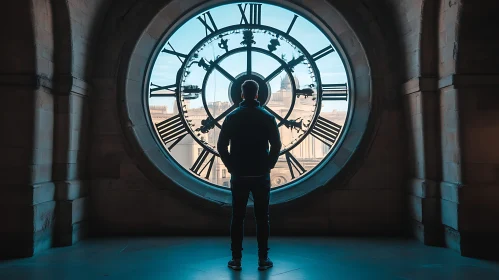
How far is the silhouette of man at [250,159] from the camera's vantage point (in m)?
2.75

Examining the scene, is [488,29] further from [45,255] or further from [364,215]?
[45,255]

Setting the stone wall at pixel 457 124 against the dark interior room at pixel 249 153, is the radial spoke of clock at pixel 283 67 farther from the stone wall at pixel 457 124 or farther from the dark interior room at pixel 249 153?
the stone wall at pixel 457 124

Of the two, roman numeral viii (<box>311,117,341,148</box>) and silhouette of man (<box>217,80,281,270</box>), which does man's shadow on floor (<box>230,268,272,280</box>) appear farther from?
roman numeral viii (<box>311,117,341,148</box>)

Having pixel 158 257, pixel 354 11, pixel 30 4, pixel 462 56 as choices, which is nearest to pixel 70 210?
pixel 158 257

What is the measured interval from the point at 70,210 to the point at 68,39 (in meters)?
1.60

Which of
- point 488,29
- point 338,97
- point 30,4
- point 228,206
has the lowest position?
point 228,206

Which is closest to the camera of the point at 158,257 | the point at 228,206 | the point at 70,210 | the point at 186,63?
the point at 158,257

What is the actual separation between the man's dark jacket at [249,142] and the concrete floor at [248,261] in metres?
0.75

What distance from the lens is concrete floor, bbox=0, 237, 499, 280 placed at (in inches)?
108

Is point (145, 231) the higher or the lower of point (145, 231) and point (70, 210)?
the lower

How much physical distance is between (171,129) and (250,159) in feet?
7.22

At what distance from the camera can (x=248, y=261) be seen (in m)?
3.10

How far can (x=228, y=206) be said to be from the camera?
3998 millimetres

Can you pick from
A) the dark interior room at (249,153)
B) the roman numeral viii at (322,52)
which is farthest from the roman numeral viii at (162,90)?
the roman numeral viii at (322,52)
